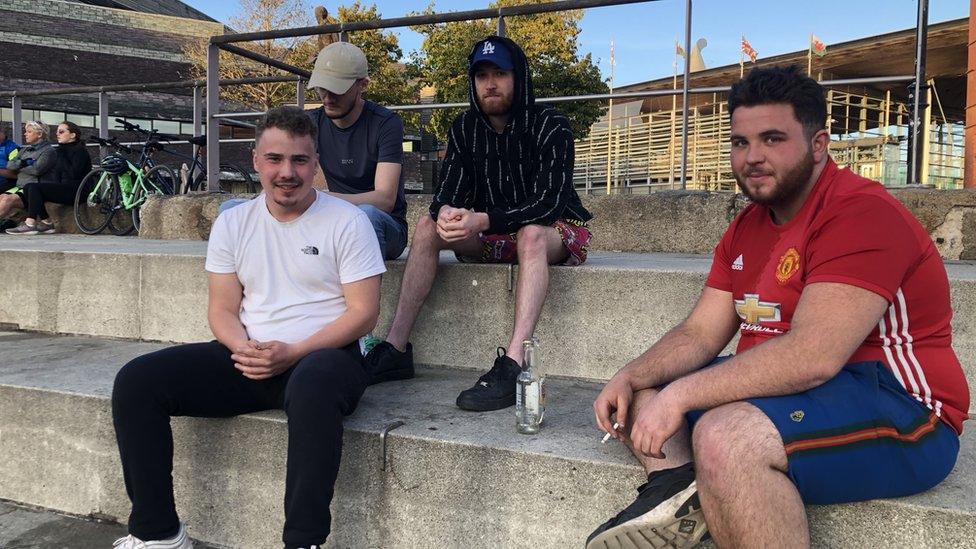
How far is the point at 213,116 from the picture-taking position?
561 cm

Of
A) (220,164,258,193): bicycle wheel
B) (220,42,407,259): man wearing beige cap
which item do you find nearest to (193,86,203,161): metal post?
(220,164,258,193): bicycle wheel

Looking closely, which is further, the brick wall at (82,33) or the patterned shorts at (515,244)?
the brick wall at (82,33)

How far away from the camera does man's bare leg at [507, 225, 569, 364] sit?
8.87ft

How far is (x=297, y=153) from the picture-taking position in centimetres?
252

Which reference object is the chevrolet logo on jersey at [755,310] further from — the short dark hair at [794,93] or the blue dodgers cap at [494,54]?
the blue dodgers cap at [494,54]

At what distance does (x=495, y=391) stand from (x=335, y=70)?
1.73 m

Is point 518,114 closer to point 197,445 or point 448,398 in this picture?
point 448,398

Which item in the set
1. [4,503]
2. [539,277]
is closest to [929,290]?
[539,277]

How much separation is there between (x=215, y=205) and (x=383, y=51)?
66.1ft

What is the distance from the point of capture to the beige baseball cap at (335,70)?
11.0ft

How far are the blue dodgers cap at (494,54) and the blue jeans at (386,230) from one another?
2.64ft

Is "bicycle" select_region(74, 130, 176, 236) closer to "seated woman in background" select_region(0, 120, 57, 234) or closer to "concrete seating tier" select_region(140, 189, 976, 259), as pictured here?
"seated woman in background" select_region(0, 120, 57, 234)

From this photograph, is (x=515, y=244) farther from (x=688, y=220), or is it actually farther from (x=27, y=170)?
(x=27, y=170)

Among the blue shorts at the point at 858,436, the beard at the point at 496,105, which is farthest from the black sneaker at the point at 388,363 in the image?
the blue shorts at the point at 858,436
